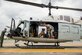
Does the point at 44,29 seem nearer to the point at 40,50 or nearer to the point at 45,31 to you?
the point at 45,31

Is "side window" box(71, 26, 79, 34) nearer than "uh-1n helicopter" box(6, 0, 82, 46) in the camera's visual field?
No

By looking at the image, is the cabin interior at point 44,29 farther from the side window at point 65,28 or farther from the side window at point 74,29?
the side window at point 74,29

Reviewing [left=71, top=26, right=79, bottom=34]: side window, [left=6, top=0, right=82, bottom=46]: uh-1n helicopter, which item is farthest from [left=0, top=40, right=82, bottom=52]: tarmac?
[left=71, top=26, right=79, bottom=34]: side window

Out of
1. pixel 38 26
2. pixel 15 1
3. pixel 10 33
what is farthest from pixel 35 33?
pixel 15 1

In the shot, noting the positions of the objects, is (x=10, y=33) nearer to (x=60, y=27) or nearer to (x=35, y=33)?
(x=35, y=33)

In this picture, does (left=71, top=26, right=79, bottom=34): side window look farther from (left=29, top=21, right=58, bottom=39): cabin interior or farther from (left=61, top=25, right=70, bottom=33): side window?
(left=29, top=21, right=58, bottom=39): cabin interior

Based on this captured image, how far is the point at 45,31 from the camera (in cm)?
2177

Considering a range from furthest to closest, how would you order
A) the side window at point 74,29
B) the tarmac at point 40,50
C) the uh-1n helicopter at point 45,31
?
1. the side window at point 74,29
2. the uh-1n helicopter at point 45,31
3. the tarmac at point 40,50

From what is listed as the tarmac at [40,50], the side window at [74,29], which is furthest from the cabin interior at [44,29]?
the side window at [74,29]

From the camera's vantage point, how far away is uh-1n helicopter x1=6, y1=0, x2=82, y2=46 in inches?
810

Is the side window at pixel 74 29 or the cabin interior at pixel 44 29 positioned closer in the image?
the cabin interior at pixel 44 29

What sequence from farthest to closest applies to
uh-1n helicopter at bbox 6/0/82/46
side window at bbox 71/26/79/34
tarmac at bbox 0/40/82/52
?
1. side window at bbox 71/26/79/34
2. uh-1n helicopter at bbox 6/0/82/46
3. tarmac at bbox 0/40/82/52

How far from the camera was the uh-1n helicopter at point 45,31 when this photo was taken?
20.6 metres

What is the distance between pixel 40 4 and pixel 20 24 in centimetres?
383
